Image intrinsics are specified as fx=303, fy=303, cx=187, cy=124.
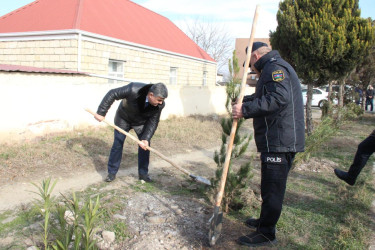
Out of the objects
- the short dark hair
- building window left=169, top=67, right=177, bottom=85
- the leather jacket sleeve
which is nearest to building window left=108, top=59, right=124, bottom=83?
building window left=169, top=67, right=177, bottom=85

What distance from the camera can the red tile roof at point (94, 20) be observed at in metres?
9.88

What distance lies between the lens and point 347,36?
7043 mm

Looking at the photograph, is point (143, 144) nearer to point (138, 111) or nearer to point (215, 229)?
point (138, 111)

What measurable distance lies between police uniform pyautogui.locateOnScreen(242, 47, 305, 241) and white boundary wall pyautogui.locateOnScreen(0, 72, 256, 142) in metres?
5.54

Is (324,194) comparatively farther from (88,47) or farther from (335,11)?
(88,47)

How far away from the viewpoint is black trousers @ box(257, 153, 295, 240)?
2.74m

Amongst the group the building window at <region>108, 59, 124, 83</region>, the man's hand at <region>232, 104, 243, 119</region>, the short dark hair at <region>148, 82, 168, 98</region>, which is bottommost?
the man's hand at <region>232, 104, 243, 119</region>

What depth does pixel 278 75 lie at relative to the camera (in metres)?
2.61

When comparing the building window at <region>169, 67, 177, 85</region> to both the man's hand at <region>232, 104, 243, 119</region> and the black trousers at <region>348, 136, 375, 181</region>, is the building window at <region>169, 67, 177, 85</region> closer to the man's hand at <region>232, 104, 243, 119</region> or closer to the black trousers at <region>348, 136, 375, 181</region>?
the black trousers at <region>348, 136, 375, 181</region>

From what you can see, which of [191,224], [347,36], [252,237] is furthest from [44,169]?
[347,36]

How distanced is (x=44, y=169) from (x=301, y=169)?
4649 mm

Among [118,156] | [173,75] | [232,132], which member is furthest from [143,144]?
[173,75]

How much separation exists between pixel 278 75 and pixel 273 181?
0.95m

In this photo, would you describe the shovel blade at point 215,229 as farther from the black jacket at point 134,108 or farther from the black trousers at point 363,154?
the black trousers at point 363,154
